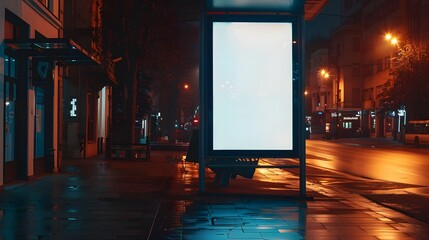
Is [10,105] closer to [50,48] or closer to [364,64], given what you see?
[50,48]

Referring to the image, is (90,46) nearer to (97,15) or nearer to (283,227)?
(97,15)

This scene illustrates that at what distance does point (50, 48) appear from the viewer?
613 inches

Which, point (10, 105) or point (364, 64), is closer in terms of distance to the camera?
point (10, 105)

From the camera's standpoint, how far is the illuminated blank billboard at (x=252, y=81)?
1269 cm

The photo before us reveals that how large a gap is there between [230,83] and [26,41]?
17.4 feet

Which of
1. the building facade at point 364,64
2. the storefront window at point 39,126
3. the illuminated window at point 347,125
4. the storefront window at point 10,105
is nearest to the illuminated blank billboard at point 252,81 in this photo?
the storefront window at point 10,105

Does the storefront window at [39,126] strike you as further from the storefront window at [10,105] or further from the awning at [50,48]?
the storefront window at [10,105]

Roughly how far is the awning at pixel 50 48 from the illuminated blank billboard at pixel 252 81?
4521 mm

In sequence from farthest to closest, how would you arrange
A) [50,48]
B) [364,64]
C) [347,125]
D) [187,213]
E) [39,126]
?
1. [347,125]
2. [364,64]
3. [39,126]
4. [50,48]
5. [187,213]

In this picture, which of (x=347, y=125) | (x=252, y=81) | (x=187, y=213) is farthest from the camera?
(x=347, y=125)

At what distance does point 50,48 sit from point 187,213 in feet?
24.7

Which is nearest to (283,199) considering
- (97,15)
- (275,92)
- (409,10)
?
(275,92)

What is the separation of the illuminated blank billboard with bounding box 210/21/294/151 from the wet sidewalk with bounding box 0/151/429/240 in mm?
1360

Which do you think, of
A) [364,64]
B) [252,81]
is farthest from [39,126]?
[364,64]
